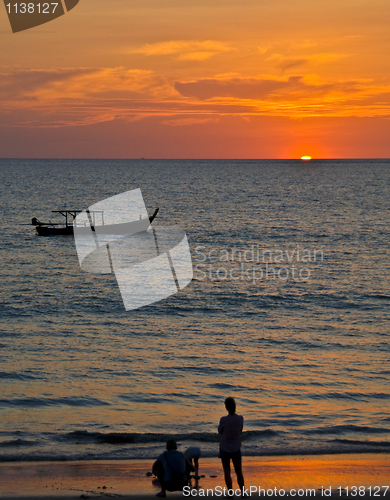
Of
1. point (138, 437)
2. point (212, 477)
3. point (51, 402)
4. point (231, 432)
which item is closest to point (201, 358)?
point (51, 402)

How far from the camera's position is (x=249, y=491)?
1060 cm

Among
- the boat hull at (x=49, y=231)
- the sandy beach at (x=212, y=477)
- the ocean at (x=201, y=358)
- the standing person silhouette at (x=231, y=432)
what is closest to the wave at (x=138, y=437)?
the ocean at (x=201, y=358)

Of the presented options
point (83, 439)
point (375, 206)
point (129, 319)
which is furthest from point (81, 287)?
point (375, 206)

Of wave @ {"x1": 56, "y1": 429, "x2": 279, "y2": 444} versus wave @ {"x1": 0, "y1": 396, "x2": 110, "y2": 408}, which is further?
wave @ {"x1": 0, "y1": 396, "x2": 110, "y2": 408}

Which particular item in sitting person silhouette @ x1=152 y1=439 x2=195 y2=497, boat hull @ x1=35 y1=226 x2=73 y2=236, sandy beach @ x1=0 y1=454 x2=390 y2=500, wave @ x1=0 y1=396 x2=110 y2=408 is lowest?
boat hull @ x1=35 y1=226 x2=73 y2=236

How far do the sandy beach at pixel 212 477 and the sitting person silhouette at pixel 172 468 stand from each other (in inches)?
25.7

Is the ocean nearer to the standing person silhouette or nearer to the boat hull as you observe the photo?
the standing person silhouette

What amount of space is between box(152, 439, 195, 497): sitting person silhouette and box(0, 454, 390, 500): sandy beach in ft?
2.14

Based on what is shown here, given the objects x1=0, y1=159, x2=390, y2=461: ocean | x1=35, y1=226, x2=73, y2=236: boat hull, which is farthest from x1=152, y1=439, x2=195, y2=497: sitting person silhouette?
x1=35, y1=226, x2=73, y2=236: boat hull

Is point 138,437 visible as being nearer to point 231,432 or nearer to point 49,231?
point 231,432

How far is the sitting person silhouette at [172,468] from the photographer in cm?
945

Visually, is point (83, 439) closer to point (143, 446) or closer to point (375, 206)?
point (143, 446)

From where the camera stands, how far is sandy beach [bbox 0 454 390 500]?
10.7 metres

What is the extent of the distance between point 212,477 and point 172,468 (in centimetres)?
234
